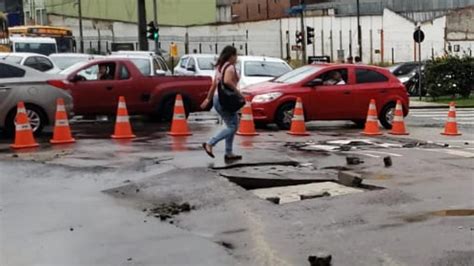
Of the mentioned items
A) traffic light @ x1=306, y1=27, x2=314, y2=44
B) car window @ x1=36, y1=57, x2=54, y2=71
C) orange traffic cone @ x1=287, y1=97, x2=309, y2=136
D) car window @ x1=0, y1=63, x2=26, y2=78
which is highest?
traffic light @ x1=306, y1=27, x2=314, y2=44

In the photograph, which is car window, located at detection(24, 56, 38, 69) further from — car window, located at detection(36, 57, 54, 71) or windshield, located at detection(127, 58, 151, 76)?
windshield, located at detection(127, 58, 151, 76)

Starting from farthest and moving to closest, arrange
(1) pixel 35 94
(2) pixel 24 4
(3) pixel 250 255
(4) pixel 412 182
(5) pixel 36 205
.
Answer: (2) pixel 24 4 < (1) pixel 35 94 < (4) pixel 412 182 < (5) pixel 36 205 < (3) pixel 250 255

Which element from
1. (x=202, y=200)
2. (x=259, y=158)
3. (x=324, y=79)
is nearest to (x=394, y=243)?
(x=202, y=200)

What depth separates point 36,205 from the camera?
825cm

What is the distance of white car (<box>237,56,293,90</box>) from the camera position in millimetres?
21547

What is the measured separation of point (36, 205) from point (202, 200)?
1.81m

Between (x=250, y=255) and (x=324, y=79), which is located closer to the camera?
(x=250, y=255)

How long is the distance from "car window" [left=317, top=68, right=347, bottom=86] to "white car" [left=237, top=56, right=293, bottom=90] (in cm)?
393

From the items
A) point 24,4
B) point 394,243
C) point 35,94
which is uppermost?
point 24,4

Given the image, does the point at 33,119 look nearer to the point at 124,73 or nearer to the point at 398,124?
the point at 124,73

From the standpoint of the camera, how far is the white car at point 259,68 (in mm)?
21547

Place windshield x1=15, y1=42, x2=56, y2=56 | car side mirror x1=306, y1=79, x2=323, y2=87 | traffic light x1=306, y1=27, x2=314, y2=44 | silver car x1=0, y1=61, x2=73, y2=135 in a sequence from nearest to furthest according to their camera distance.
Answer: silver car x1=0, y1=61, x2=73, y2=135 < car side mirror x1=306, y1=79, x2=323, y2=87 < windshield x1=15, y1=42, x2=56, y2=56 < traffic light x1=306, y1=27, x2=314, y2=44

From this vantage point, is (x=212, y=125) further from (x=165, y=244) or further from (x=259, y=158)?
(x=165, y=244)

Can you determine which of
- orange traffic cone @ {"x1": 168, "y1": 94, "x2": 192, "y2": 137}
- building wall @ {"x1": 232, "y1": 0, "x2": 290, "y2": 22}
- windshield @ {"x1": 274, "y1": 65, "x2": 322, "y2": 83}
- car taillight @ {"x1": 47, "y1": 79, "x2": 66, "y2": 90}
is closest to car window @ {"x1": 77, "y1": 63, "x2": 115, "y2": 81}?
car taillight @ {"x1": 47, "y1": 79, "x2": 66, "y2": 90}
